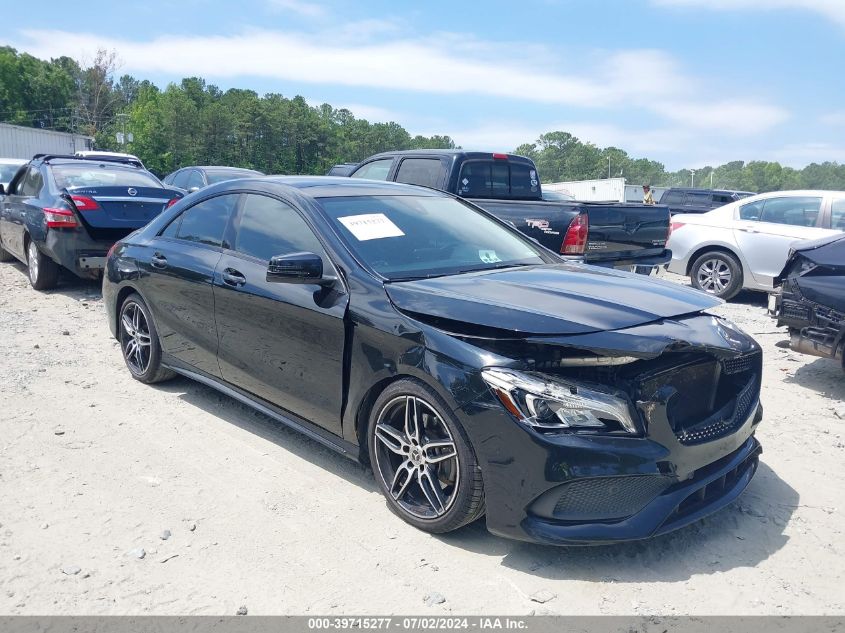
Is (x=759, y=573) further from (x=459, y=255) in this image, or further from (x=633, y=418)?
(x=459, y=255)

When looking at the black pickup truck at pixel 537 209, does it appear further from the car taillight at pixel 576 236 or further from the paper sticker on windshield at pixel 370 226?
the paper sticker on windshield at pixel 370 226

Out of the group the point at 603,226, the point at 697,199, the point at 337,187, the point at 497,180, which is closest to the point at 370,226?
the point at 337,187

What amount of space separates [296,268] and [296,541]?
4.39 ft

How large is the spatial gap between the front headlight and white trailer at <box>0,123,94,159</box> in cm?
3666

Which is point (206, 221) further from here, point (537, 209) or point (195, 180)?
point (195, 180)

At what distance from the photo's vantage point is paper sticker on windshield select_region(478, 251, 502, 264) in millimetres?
4227

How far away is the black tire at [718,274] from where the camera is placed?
32.9 ft

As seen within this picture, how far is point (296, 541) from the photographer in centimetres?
333

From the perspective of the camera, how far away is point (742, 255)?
992 centimetres

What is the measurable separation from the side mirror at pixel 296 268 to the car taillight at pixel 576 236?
383 cm

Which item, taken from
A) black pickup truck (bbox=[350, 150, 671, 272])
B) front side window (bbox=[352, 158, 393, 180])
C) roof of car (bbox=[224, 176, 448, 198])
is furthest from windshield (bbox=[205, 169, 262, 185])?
roof of car (bbox=[224, 176, 448, 198])

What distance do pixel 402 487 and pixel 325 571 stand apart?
585mm

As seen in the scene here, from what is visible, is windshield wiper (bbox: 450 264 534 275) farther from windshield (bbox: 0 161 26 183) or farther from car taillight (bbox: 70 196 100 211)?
windshield (bbox: 0 161 26 183)
